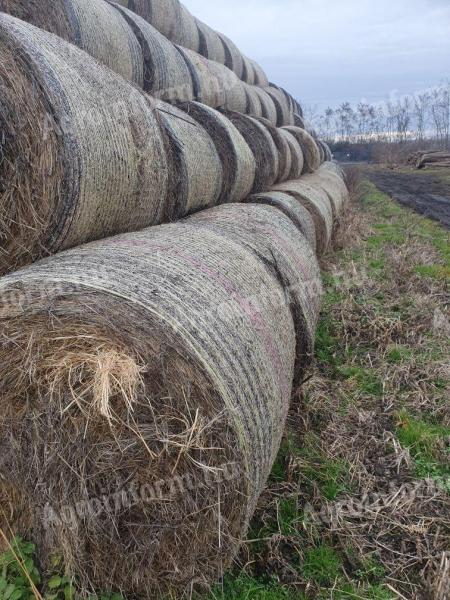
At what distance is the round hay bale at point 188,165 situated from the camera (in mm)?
4348

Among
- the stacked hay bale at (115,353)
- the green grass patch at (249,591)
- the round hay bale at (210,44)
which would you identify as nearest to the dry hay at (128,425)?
the stacked hay bale at (115,353)

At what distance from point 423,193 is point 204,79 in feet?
35.0

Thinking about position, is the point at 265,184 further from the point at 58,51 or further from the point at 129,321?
the point at 129,321

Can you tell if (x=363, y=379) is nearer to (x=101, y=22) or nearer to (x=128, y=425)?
(x=128, y=425)

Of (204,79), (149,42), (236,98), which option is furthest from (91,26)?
(236,98)

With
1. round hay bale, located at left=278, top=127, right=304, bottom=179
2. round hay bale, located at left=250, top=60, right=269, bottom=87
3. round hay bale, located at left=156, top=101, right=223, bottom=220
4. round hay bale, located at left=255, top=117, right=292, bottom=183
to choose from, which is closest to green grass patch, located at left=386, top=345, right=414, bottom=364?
round hay bale, located at left=156, top=101, right=223, bottom=220

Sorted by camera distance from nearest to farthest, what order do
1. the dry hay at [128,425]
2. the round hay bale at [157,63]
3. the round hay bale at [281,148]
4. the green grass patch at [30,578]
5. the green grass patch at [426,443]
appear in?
the dry hay at [128,425] → the green grass patch at [30,578] → the green grass patch at [426,443] → the round hay bale at [157,63] → the round hay bale at [281,148]

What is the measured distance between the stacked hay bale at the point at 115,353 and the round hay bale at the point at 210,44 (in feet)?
23.6

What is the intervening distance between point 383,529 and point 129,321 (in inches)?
62.8

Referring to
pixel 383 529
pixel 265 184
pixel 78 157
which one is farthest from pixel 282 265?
pixel 265 184

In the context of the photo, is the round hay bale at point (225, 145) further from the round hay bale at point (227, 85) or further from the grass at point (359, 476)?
the round hay bale at point (227, 85)

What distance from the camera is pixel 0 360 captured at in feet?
7.11

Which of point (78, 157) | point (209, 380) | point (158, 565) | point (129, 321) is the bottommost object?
point (158, 565)

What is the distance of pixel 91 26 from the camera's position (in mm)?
4652
